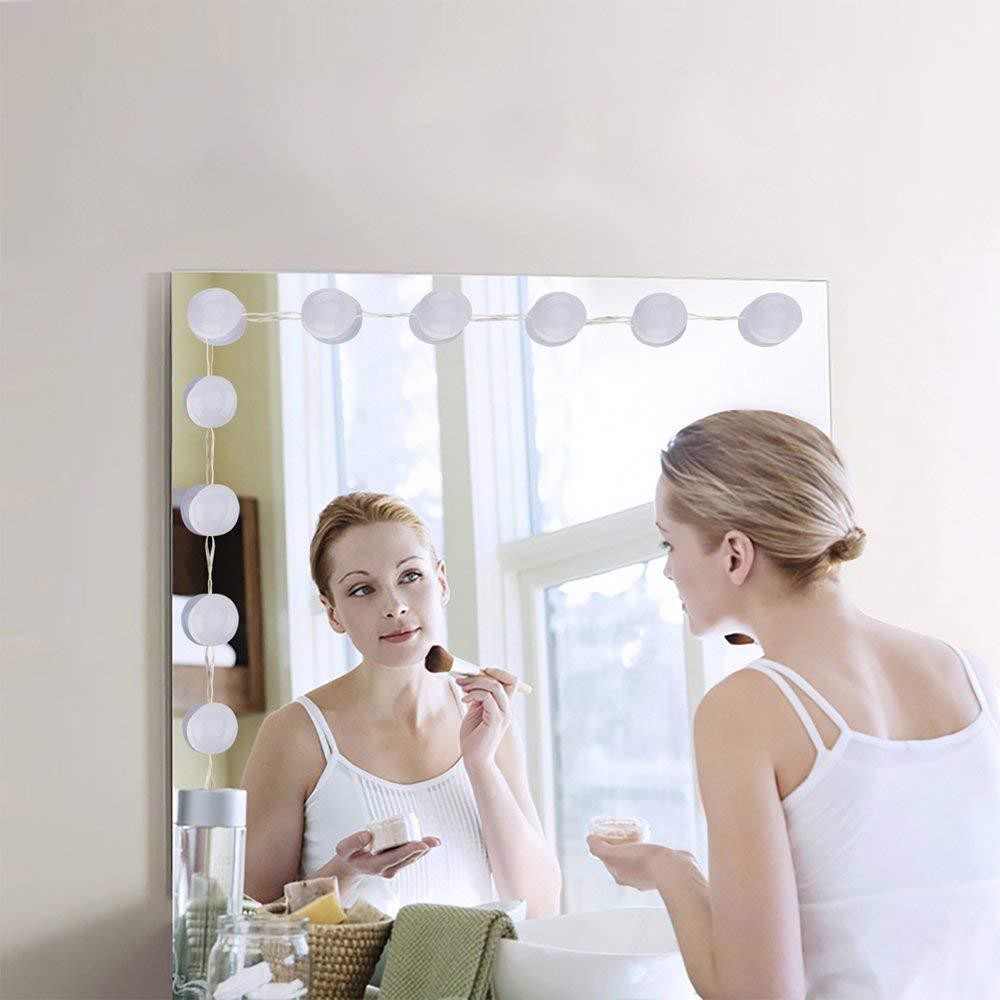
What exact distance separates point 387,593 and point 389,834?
0.92 feet

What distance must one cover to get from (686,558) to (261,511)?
1.69 feet

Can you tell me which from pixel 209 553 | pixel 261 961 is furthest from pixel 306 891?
pixel 209 553

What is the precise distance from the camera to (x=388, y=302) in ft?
5.31

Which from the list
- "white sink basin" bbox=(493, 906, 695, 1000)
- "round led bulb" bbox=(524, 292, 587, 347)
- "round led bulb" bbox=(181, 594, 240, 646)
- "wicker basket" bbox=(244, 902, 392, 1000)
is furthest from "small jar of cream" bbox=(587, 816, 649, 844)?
"round led bulb" bbox=(524, 292, 587, 347)

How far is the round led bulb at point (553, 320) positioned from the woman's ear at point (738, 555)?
0.42 meters

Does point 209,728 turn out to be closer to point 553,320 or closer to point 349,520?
point 349,520

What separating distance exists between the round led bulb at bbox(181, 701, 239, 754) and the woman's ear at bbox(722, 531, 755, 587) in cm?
62

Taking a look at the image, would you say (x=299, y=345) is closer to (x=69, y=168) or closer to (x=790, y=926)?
(x=69, y=168)

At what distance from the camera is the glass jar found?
1255 mm

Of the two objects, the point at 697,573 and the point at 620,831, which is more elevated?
the point at 697,573

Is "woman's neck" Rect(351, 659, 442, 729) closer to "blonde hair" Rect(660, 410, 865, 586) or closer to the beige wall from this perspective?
the beige wall

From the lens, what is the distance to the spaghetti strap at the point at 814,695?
46.0 inches

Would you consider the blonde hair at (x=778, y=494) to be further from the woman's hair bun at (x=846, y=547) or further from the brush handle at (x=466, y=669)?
the brush handle at (x=466, y=669)

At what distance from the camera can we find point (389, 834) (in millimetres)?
1504
